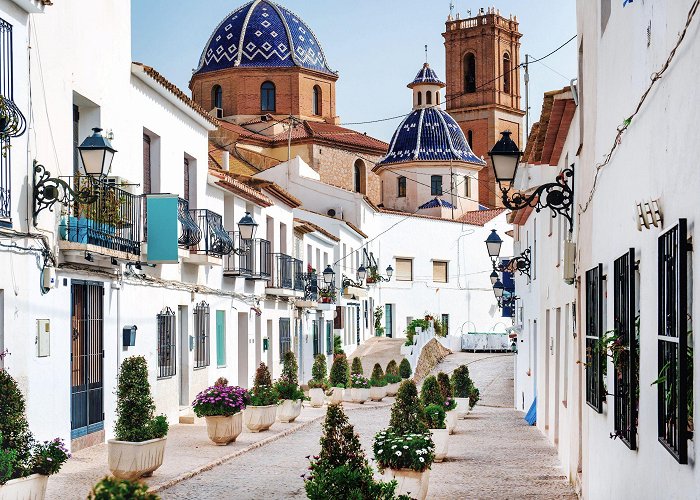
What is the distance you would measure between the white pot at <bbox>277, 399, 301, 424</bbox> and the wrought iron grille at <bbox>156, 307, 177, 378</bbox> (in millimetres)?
2142

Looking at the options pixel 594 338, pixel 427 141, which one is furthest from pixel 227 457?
pixel 427 141

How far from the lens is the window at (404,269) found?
57.9 meters

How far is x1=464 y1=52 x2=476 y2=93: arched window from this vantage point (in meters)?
76.9

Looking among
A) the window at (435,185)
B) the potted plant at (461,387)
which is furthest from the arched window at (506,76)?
the potted plant at (461,387)

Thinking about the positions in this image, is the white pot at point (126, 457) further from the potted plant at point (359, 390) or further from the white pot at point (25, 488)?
the potted plant at point (359, 390)

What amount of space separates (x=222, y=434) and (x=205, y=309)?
7135mm

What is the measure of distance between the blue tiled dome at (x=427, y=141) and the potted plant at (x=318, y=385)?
33.8m

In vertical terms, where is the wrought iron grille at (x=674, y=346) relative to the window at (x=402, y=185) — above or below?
below

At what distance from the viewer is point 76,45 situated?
15578mm

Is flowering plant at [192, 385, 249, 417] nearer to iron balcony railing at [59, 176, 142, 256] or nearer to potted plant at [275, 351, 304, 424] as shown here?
iron balcony railing at [59, 176, 142, 256]

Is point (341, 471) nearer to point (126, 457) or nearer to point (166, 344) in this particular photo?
point (126, 457)

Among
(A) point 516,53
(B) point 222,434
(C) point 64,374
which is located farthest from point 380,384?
(A) point 516,53

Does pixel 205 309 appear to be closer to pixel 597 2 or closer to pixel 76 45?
pixel 76 45

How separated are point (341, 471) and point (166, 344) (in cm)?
1274
